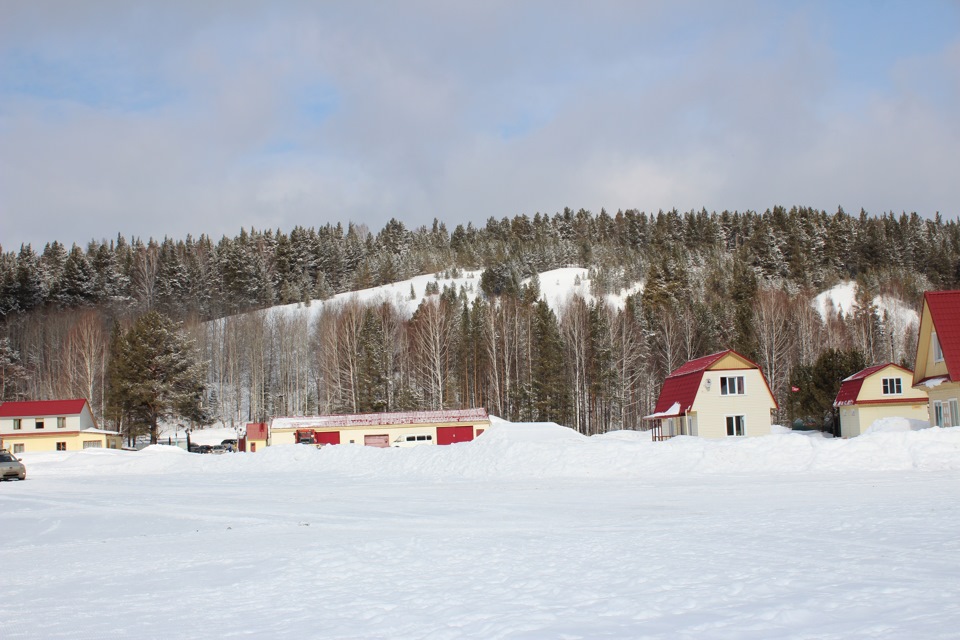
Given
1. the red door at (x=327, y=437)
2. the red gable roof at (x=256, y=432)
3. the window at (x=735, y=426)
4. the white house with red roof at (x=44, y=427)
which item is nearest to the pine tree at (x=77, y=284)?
the white house with red roof at (x=44, y=427)

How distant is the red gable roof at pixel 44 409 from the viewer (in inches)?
2618

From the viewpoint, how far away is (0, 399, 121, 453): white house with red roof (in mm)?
66250

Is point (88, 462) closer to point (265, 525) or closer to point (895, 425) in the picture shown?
point (265, 525)

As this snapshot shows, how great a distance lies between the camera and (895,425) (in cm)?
3853

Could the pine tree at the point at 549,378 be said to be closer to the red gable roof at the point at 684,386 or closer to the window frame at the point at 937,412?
the red gable roof at the point at 684,386

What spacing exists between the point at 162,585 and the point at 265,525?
22.4ft

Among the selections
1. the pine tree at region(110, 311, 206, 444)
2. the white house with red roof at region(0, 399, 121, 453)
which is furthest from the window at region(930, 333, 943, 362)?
the white house with red roof at region(0, 399, 121, 453)

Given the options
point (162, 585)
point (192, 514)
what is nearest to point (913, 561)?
point (162, 585)

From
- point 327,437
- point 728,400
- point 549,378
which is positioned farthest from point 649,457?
point 549,378

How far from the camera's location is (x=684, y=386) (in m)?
51.6

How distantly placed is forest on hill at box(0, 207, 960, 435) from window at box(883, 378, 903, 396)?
21.6ft

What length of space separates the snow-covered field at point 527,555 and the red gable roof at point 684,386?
2060 cm

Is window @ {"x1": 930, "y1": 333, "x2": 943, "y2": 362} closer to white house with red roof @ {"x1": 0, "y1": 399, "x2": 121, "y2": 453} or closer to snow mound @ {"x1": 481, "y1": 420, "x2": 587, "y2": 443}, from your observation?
snow mound @ {"x1": 481, "y1": 420, "x2": 587, "y2": 443}

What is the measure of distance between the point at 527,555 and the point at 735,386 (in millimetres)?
40279
